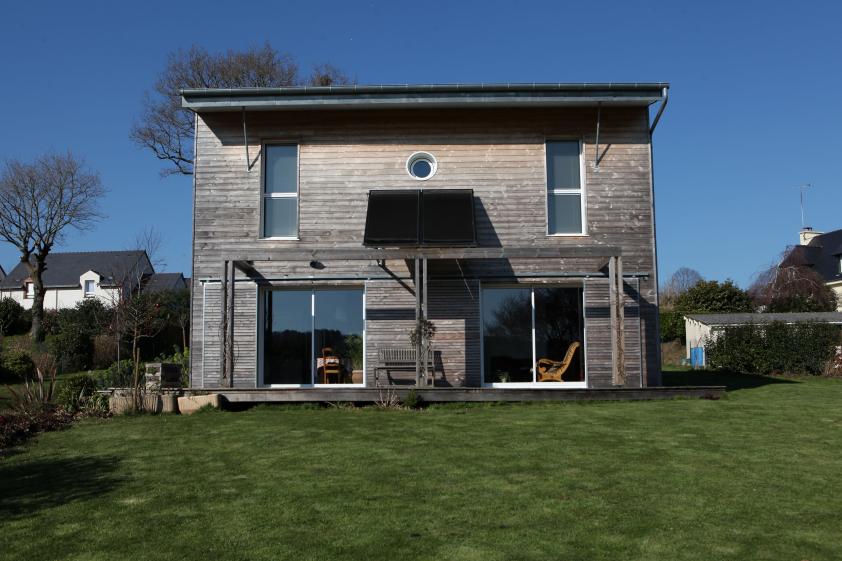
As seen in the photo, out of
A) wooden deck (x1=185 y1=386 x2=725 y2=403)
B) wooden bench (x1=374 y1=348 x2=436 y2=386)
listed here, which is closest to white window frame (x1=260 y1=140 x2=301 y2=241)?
wooden bench (x1=374 y1=348 x2=436 y2=386)

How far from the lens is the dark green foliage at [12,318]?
36938 mm

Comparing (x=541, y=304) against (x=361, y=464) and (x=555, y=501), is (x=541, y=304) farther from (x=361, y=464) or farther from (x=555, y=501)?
(x=555, y=501)

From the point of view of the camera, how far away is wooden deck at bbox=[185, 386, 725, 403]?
12.9 meters

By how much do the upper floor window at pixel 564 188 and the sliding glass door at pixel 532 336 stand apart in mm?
1311

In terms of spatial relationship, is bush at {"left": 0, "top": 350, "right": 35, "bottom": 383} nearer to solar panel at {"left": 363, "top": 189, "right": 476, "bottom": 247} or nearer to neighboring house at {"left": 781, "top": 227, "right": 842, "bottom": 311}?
solar panel at {"left": 363, "top": 189, "right": 476, "bottom": 247}

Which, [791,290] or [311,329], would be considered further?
[791,290]

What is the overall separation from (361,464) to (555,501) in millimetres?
2378

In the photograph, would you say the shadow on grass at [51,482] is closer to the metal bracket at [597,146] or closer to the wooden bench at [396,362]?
the wooden bench at [396,362]

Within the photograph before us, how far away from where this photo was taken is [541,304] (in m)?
14.8

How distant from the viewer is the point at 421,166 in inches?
593

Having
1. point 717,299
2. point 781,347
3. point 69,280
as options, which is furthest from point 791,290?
point 69,280

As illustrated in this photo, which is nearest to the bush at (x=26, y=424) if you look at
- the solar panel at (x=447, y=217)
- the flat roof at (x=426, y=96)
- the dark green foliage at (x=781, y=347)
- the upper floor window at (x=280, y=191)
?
the upper floor window at (x=280, y=191)

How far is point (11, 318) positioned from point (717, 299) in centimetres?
3617

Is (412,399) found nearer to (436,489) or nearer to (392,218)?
(392,218)
